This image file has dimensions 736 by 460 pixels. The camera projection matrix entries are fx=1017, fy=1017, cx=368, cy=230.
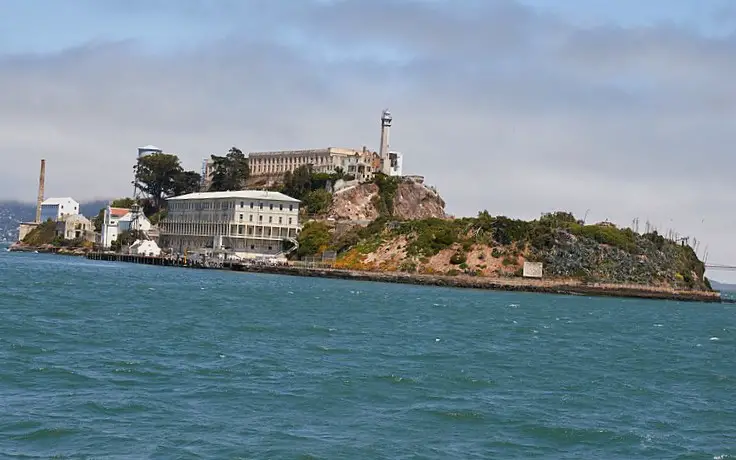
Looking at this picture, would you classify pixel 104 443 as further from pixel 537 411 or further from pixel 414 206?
pixel 414 206

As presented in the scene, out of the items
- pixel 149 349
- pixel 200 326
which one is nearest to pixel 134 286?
pixel 200 326

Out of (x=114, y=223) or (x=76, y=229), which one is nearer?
(x=114, y=223)

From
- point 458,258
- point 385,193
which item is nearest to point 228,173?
point 385,193

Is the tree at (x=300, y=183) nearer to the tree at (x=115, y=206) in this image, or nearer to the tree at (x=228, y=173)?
the tree at (x=228, y=173)

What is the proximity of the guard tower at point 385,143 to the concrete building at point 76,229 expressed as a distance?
55330 millimetres

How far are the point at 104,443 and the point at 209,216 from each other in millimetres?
125277

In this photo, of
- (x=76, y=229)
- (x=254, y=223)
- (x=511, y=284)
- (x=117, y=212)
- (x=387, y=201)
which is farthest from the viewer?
(x=76, y=229)

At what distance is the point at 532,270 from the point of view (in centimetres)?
11719

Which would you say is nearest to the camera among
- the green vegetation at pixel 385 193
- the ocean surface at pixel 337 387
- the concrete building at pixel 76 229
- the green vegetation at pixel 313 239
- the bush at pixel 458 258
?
the ocean surface at pixel 337 387

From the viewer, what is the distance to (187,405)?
26.0 m

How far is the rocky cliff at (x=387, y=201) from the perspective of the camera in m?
148

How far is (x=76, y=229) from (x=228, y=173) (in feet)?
119

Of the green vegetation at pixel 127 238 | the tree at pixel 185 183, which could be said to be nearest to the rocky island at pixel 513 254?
the green vegetation at pixel 127 238

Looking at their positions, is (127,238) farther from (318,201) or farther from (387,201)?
(387,201)
